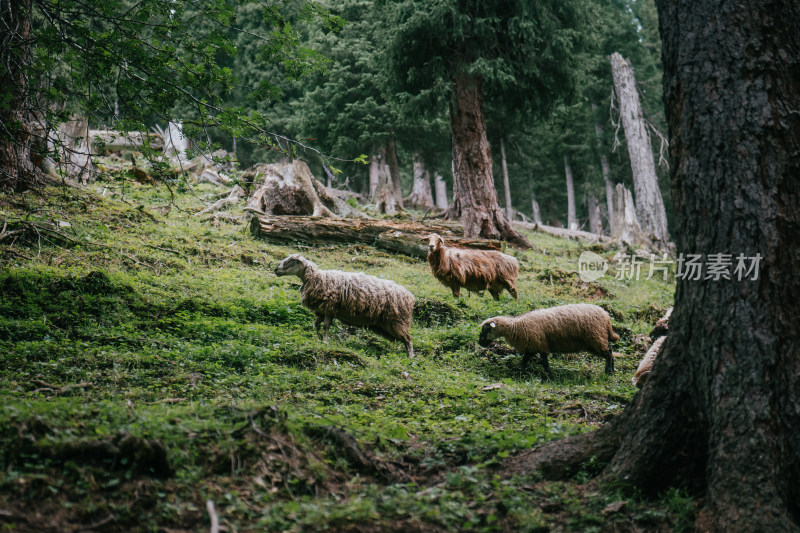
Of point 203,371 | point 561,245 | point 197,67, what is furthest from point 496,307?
point 561,245

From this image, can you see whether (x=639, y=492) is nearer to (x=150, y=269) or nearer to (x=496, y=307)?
(x=496, y=307)

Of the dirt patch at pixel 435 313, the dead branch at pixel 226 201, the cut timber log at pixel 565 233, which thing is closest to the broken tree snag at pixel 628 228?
the cut timber log at pixel 565 233

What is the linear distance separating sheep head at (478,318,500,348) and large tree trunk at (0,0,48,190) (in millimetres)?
6424

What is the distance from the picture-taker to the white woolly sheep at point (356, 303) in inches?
344

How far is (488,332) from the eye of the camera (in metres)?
8.52

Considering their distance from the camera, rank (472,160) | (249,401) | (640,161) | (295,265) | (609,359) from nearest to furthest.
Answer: (249,401) → (609,359) → (295,265) → (472,160) → (640,161)

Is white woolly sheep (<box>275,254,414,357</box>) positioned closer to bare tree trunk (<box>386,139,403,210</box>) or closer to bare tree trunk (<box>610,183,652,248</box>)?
bare tree trunk (<box>610,183,652,248</box>)

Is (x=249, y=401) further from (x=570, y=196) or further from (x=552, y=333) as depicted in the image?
(x=570, y=196)

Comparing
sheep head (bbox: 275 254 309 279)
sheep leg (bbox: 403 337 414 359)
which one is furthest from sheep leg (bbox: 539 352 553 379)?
Answer: sheep head (bbox: 275 254 309 279)

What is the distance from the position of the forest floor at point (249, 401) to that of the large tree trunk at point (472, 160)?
4170 mm

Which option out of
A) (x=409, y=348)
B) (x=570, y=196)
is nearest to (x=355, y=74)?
(x=570, y=196)

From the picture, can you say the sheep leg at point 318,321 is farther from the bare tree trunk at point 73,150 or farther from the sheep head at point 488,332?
the bare tree trunk at point 73,150

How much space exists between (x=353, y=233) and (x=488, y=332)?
24.7ft

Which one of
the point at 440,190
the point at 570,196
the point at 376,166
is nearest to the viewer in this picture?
the point at 376,166
